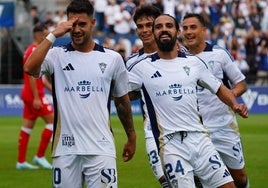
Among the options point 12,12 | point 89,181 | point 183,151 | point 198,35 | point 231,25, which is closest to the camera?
point 89,181

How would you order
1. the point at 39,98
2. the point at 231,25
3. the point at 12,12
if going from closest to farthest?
1. the point at 39,98
2. the point at 12,12
3. the point at 231,25

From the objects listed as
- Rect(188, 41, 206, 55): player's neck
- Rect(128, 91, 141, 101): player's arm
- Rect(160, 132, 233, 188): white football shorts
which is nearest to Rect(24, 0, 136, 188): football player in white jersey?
Rect(160, 132, 233, 188): white football shorts

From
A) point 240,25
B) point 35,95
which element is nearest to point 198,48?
point 35,95

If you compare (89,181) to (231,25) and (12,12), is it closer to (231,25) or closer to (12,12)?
(12,12)

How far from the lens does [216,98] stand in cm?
1188

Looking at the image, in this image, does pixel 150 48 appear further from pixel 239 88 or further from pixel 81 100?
pixel 81 100

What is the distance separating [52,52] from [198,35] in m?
3.21

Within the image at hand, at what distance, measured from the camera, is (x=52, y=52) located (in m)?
8.89

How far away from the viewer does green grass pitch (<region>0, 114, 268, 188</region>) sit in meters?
14.4

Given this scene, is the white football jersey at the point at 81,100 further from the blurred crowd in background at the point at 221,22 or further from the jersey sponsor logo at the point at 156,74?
the blurred crowd in background at the point at 221,22

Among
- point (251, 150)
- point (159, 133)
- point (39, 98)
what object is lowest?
point (251, 150)

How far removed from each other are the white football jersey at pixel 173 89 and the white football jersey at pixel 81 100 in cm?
86

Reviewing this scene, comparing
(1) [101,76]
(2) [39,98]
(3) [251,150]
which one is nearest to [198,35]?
(1) [101,76]

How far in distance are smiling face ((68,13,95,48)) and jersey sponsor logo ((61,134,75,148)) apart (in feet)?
2.97
